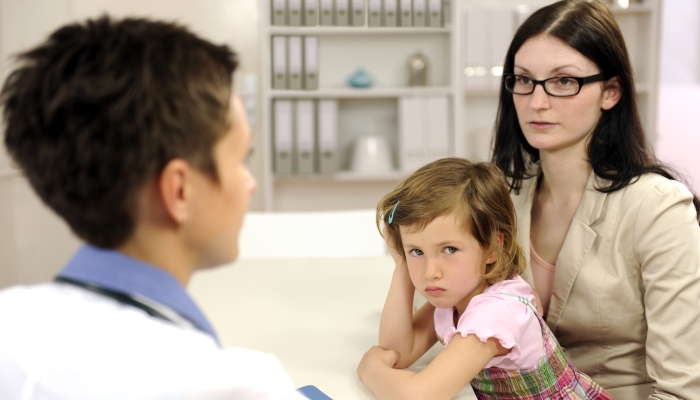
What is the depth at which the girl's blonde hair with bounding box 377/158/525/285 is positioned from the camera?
1037 mm

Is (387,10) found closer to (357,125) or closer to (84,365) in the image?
(357,125)

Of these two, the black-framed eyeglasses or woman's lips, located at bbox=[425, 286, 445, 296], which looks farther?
the black-framed eyeglasses

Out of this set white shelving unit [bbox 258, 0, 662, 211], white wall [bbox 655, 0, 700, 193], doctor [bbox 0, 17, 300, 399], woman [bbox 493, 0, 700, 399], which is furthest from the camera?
white wall [bbox 655, 0, 700, 193]

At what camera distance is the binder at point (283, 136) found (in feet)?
11.2

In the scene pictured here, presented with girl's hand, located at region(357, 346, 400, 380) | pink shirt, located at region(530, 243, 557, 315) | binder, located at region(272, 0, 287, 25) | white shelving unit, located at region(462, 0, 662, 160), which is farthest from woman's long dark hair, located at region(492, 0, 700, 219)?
binder, located at region(272, 0, 287, 25)

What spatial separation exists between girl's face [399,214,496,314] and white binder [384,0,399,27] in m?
2.57

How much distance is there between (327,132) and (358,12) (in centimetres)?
67

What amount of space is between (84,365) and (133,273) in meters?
0.09

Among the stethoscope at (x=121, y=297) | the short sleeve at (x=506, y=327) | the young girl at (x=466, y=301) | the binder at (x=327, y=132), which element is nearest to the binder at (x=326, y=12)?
the binder at (x=327, y=132)

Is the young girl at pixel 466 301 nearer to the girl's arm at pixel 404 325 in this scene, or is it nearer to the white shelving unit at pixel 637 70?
the girl's arm at pixel 404 325

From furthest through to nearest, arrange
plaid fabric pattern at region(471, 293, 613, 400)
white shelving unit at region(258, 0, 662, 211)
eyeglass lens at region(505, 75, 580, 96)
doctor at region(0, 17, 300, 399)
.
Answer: white shelving unit at region(258, 0, 662, 211) < eyeglass lens at region(505, 75, 580, 96) < plaid fabric pattern at region(471, 293, 613, 400) < doctor at region(0, 17, 300, 399)

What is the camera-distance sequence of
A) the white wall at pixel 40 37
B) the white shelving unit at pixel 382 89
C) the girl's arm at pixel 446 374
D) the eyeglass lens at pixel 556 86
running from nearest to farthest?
the girl's arm at pixel 446 374, the eyeglass lens at pixel 556 86, the white wall at pixel 40 37, the white shelving unit at pixel 382 89

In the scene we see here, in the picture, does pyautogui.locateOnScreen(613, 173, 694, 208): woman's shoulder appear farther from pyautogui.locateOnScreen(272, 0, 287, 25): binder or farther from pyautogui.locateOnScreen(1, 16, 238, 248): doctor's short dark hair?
pyautogui.locateOnScreen(272, 0, 287, 25): binder

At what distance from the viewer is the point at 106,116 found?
528 mm
